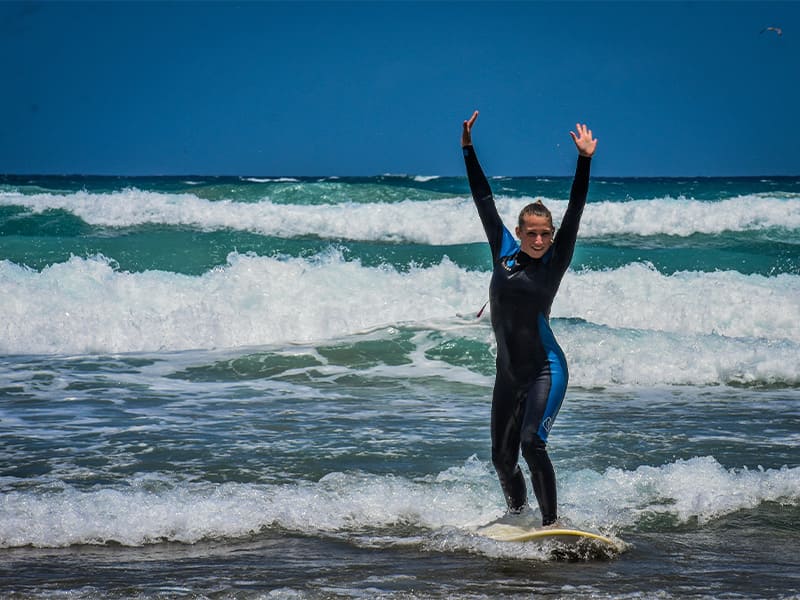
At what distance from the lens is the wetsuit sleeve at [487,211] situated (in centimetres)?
527

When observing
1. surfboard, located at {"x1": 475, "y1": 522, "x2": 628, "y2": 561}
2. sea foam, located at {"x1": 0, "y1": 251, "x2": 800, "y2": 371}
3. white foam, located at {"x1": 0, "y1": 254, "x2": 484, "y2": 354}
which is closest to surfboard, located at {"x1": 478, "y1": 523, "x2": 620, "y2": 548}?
surfboard, located at {"x1": 475, "y1": 522, "x2": 628, "y2": 561}

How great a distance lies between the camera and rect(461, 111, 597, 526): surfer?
4.97m

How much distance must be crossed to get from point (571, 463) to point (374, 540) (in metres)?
2.11

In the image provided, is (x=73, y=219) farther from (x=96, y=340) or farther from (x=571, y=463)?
(x=571, y=463)

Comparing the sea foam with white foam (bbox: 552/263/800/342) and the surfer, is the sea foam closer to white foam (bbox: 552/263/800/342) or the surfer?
white foam (bbox: 552/263/800/342)

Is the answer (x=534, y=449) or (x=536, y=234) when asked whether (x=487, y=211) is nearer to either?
(x=536, y=234)

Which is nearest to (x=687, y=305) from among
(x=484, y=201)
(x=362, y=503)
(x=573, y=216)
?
(x=362, y=503)

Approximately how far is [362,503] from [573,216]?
2.13 metres

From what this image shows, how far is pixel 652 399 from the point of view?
9.80m

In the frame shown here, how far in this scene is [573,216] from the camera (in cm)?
492

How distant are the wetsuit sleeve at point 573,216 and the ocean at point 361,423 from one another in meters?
1.47

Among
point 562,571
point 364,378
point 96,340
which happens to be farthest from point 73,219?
point 562,571

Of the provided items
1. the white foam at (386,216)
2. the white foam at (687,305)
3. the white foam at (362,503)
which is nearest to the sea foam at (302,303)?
the white foam at (687,305)

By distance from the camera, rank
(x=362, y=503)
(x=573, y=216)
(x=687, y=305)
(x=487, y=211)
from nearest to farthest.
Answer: (x=573, y=216) → (x=487, y=211) → (x=362, y=503) → (x=687, y=305)
